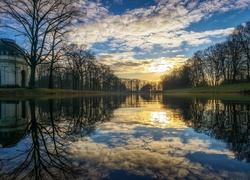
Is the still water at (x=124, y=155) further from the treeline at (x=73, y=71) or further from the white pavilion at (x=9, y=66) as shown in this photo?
the white pavilion at (x=9, y=66)

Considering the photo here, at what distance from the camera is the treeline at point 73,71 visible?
48.6 meters

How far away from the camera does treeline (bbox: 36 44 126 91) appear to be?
48628 mm

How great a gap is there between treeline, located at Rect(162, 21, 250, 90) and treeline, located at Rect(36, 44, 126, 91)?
44.3 meters

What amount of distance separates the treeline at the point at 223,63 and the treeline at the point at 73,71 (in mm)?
44290

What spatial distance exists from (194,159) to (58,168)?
94.6 inches

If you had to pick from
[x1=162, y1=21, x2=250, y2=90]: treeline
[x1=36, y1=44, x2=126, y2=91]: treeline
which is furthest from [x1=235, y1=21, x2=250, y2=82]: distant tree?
[x1=36, y1=44, x2=126, y2=91]: treeline

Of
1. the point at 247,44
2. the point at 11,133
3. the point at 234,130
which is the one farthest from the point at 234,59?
the point at 11,133

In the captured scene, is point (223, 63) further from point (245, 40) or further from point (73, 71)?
point (73, 71)

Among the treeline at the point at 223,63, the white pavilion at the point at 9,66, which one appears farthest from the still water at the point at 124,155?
the treeline at the point at 223,63

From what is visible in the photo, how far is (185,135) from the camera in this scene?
19.2 feet

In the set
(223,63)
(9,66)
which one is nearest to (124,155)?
(9,66)

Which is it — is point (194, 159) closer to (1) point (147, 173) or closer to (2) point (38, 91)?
(1) point (147, 173)

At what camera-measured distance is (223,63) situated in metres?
70.8

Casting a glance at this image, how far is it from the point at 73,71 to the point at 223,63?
51036mm
